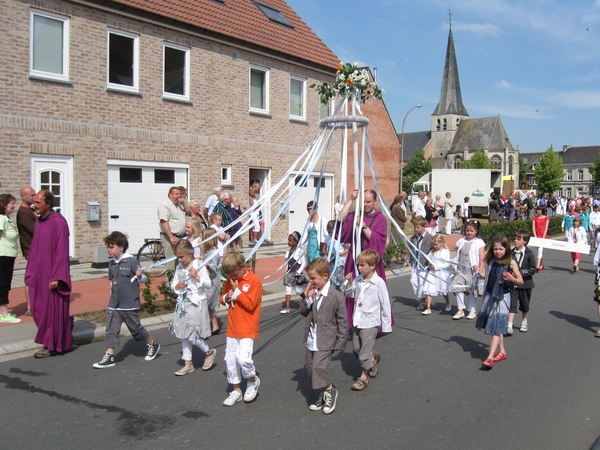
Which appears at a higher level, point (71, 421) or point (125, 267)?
point (125, 267)

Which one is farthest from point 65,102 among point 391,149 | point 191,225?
point 391,149

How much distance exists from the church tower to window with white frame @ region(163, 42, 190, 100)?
101 m

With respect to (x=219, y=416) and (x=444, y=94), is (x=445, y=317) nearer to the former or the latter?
(x=219, y=416)

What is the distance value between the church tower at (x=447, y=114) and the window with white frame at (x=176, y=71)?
10109 cm

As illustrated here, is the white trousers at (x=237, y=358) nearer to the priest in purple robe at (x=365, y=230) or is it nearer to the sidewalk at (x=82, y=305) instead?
the priest in purple robe at (x=365, y=230)

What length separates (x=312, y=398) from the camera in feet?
17.7

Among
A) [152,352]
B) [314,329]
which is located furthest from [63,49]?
[314,329]

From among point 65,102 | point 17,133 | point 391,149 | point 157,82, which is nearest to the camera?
point 17,133

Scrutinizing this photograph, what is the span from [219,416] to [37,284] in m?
3.16

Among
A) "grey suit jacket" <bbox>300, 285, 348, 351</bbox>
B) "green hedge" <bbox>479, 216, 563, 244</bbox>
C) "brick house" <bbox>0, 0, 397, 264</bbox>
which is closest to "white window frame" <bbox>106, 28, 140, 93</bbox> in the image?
"brick house" <bbox>0, 0, 397, 264</bbox>

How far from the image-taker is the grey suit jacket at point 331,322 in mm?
5035

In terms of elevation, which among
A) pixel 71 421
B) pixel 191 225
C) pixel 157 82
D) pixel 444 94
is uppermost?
pixel 444 94

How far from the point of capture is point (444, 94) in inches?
4469

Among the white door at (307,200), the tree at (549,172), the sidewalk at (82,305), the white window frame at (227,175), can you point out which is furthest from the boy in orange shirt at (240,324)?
the tree at (549,172)
